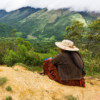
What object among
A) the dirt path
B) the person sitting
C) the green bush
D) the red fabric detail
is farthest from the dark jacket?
the green bush

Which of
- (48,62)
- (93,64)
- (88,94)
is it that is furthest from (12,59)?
(88,94)

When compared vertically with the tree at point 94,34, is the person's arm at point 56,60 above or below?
above

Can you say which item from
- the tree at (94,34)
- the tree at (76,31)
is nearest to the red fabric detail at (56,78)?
the tree at (94,34)

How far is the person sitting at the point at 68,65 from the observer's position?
13.8 feet

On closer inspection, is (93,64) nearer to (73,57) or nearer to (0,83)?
(73,57)

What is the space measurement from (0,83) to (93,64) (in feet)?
36.8

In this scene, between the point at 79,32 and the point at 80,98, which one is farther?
the point at 79,32

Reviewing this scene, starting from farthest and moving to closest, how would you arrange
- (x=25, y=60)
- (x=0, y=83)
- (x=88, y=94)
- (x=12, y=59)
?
(x=25, y=60)
(x=12, y=59)
(x=88, y=94)
(x=0, y=83)

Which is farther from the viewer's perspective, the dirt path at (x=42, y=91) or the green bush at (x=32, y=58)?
the green bush at (x=32, y=58)

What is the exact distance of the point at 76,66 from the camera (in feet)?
13.9

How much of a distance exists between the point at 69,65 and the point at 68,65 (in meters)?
0.04

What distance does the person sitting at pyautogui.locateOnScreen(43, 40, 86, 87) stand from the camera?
4207 mm

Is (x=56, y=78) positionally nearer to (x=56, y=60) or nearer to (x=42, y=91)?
(x=56, y=60)

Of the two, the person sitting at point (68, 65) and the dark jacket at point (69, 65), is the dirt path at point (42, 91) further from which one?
the dark jacket at point (69, 65)
